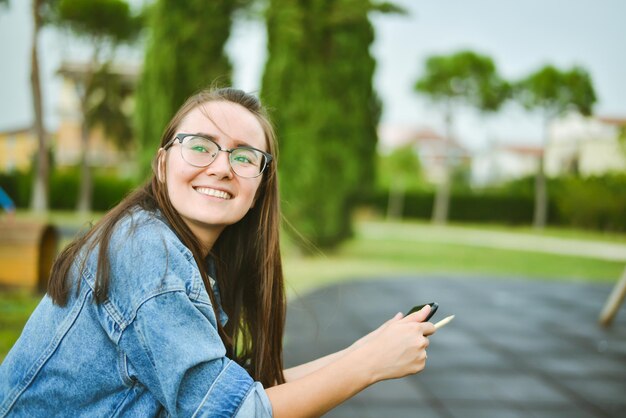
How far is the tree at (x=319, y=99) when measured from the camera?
1009 cm

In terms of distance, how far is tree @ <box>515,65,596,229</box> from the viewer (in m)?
22.2

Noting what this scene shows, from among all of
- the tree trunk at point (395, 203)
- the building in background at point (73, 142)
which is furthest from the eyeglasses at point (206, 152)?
the building in background at point (73, 142)

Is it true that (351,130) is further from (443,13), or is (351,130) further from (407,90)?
(407,90)

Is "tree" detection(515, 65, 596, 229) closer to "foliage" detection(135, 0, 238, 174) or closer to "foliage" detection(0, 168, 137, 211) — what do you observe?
"foliage" detection(135, 0, 238, 174)

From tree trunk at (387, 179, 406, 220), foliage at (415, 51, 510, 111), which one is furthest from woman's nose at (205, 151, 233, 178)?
foliage at (415, 51, 510, 111)

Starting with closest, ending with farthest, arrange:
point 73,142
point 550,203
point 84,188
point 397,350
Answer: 1. point 397,350
2. point 84,188
3. point 550,203
4. point 73,142

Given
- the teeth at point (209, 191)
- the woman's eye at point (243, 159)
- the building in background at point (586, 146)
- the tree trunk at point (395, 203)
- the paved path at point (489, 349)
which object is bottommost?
the tree trunk at point (395, 203)

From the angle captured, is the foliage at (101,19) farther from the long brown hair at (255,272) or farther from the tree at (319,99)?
the long brown hair at (255,272)

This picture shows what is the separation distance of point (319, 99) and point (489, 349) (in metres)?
6.53

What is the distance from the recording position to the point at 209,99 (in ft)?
4.79

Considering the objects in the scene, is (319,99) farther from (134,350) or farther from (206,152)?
(134,350)

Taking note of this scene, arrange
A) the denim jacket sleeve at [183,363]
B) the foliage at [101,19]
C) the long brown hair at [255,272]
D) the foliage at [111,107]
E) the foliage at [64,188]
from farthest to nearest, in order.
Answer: the foliage at [111,107]
the foliage at [64,188]
the foliage at [101,19]
the long brown hair at [255,272]
the denim jacket sleeve at [183,363]

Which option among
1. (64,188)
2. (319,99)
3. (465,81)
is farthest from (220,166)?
(465,81)

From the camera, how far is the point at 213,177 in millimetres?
1389
